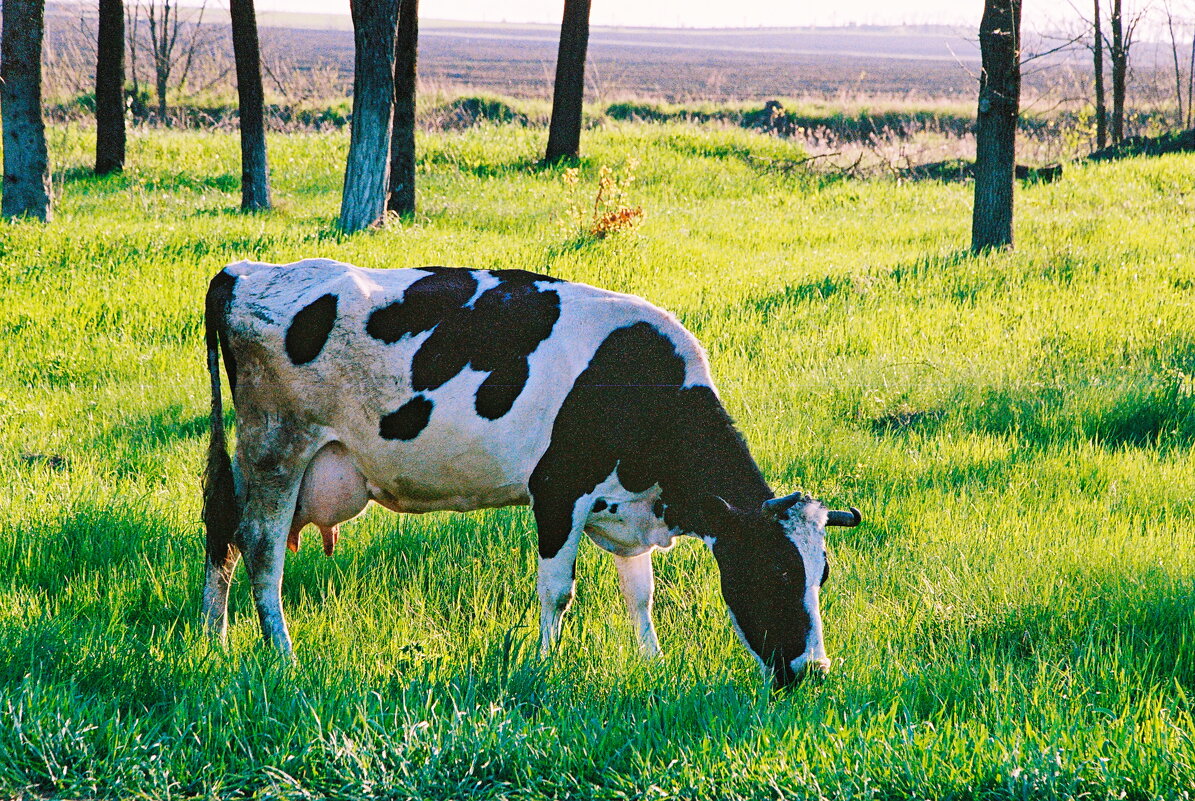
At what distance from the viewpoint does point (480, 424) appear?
4340 millimetres

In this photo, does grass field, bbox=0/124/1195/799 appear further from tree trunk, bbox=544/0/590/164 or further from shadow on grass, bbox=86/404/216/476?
tree trunk, bbox=544/0/590/164

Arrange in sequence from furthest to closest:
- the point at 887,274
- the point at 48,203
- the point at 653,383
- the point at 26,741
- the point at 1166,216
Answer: the point at 1166,216, the point at 48,203, the point at 887,274, the point at 653,383, the point at 26,741

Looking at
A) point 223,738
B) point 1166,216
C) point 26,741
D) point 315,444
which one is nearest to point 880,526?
point 315,444

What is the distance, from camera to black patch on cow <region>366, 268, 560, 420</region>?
171 inches

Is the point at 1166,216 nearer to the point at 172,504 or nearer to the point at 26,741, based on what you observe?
the point at 172,504

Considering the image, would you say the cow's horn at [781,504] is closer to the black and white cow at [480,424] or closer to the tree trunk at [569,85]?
the black and white cow at [480,424]

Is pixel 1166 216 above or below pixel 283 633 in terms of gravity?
above

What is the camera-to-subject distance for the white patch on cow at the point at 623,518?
4320 millimetres

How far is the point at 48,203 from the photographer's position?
12633mm

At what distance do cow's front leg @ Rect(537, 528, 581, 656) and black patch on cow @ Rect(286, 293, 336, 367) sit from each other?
1.30 m

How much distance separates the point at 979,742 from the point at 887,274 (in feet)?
28.3

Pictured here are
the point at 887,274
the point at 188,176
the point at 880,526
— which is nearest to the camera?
the point at 880,526

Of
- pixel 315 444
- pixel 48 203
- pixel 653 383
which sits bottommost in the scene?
pixel 315 444

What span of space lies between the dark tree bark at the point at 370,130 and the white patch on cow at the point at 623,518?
31.5 feet
